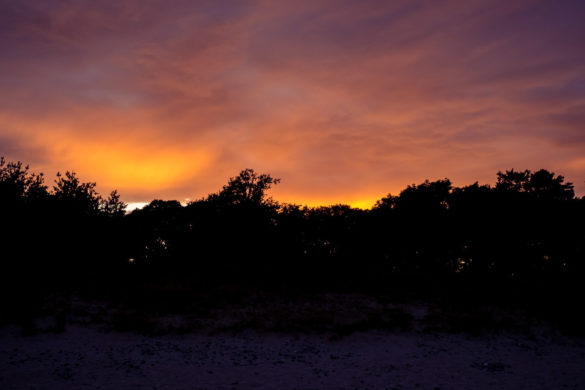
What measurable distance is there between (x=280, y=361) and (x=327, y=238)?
48436mm

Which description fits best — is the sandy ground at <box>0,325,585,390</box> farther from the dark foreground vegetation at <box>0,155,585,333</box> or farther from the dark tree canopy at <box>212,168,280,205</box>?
the dark tree canopy at <box>212,168,280,205</box>

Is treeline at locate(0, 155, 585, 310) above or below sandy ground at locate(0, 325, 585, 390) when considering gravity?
above

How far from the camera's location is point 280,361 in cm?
2173

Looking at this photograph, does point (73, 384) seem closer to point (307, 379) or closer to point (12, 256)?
point (307, 379)

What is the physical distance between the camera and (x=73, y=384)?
16.3 meters

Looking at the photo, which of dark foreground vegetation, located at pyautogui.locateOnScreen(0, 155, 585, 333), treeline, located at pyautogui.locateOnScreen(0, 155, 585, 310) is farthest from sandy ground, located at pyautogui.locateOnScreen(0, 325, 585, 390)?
treeline, located at pyautogui.locateOnScreen(0, 155, 585, 310)

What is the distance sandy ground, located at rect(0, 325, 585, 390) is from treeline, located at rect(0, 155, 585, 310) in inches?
379

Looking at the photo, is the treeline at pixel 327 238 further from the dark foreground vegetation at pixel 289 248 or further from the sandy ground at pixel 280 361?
the sandy ground at pixel 280 361

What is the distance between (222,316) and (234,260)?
30.4 meters

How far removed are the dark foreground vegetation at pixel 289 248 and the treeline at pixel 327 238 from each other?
187 millimetres

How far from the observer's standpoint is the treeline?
3322 centimetres

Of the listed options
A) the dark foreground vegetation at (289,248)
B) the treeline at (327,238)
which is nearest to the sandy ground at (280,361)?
the dark foreground vegetation at (289,248)

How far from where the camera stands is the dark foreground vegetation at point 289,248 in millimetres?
27886

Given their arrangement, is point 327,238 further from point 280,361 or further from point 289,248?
point 280,361
